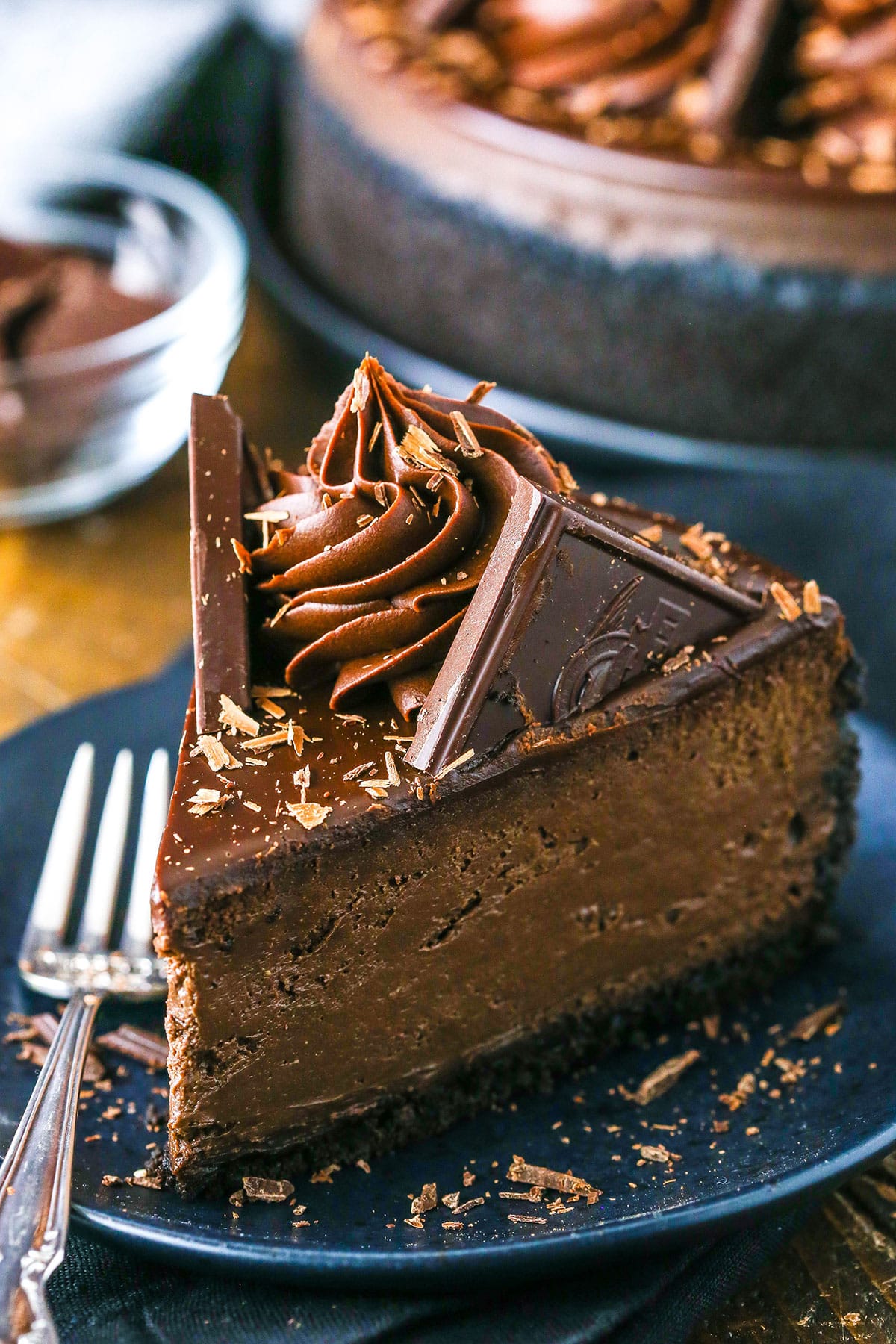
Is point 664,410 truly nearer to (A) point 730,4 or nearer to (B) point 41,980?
(A) point 730,4

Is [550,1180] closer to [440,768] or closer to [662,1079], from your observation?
[662,1079]

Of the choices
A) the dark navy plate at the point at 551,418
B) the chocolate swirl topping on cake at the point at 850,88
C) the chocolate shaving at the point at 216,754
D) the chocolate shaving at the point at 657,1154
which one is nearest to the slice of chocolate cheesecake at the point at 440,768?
the chocolate shaving at the point at 216,754

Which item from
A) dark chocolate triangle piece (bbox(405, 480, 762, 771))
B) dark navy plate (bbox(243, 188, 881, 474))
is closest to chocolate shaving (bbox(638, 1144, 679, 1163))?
dark chocolate triangle piece (bbox(405, 480, 762, 771))

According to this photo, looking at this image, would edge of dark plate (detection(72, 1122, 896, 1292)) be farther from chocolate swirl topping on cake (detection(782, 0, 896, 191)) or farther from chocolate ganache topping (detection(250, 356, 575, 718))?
chocolate swirl topping on cake (detection(782, 0, 896, 191))

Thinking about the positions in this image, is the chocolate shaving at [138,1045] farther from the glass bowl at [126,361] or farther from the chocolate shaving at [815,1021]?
the glass bowl at [126,361]

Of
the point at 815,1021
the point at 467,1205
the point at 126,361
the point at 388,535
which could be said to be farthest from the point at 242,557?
the point at 126,361

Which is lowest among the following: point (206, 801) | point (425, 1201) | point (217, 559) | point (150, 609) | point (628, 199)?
point (150, 609)

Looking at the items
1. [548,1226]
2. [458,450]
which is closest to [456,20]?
[458,450]
